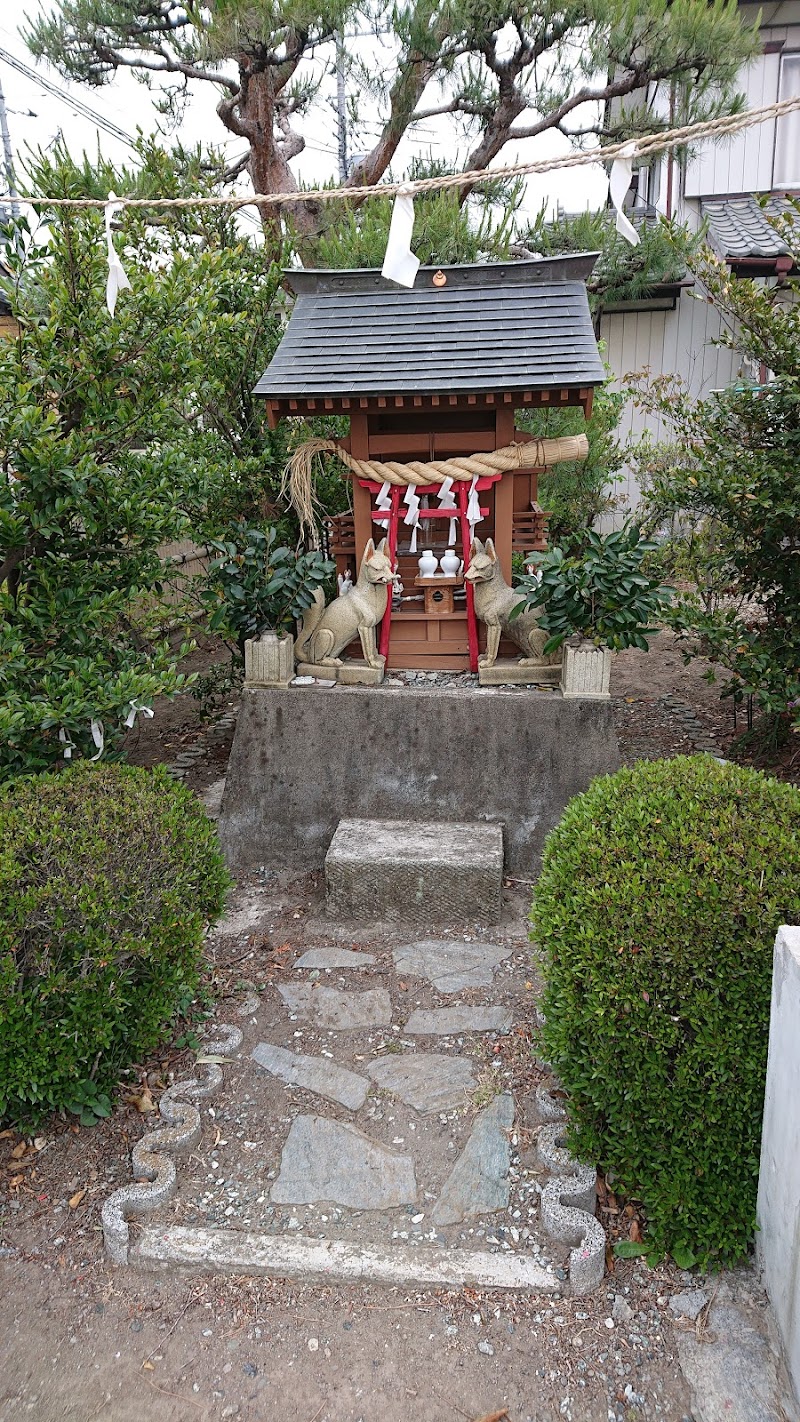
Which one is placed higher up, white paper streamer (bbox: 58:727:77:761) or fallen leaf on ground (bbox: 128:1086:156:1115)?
white paper streamer (bbox: 58:727:77:761)

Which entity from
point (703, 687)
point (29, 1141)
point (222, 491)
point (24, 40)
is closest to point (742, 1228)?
point (29, 1141)

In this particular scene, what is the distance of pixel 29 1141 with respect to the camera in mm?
3027

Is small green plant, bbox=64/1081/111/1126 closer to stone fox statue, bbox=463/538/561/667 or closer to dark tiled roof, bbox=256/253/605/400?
stone fox statue, bbox=463/538/561/667

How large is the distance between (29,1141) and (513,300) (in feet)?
15.7

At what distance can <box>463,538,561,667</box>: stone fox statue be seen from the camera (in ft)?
16.5

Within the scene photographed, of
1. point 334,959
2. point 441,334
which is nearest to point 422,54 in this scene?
point 441,334

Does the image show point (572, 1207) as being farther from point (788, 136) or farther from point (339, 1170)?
point (788, 136)

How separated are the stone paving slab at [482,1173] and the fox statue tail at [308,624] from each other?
2843 mm

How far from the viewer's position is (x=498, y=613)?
5.04 m

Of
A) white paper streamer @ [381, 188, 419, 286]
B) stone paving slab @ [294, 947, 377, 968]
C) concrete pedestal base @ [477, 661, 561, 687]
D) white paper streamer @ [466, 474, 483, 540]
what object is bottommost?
stone paving slab @ [294, 947, 377, 968]

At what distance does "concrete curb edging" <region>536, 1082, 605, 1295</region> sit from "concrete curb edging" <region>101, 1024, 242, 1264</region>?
1.14 m

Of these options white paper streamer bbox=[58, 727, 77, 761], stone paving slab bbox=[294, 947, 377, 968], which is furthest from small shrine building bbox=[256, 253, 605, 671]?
white paper streamer bbox=[58, 727, 77, 761]

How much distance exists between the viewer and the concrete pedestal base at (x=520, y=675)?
197 inches

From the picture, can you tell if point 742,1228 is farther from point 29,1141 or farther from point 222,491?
point 222,491
